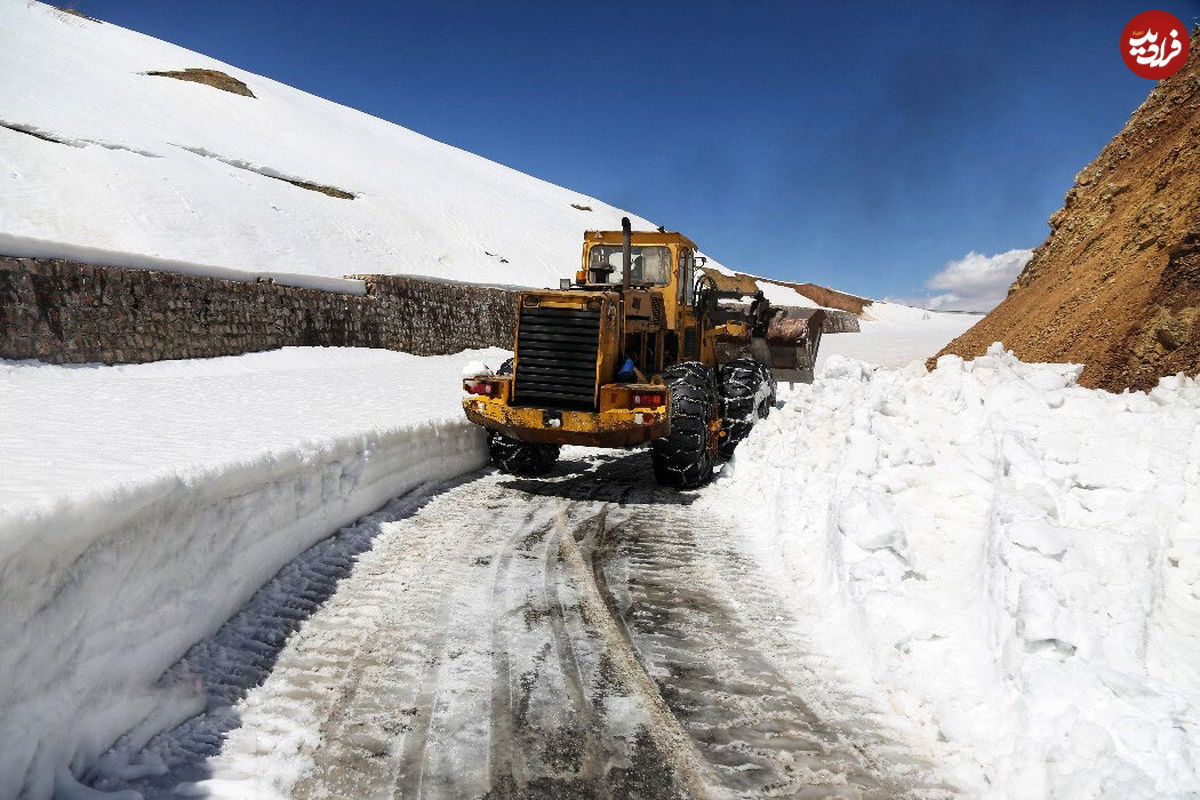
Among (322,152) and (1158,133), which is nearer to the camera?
(1158,133)

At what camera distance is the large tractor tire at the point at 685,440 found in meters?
7.69

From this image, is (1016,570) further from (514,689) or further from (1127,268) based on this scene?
(1127,268)

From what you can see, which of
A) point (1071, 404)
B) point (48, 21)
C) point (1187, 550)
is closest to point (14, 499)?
point (1187, 550)

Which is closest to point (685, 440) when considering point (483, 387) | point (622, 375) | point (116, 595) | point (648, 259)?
point (622, 375)

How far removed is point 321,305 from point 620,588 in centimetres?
1355

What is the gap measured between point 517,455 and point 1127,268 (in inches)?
288

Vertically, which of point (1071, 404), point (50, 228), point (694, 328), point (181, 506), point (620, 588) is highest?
point (50, 228)

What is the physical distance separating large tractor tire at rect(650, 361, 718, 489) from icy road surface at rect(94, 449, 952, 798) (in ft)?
7.10

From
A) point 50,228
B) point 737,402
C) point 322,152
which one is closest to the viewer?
point 737,402

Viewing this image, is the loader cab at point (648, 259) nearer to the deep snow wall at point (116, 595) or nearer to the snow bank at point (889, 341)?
the snow bank at point (889, 341)

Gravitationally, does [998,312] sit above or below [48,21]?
below

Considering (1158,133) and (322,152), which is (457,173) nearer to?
(322,152)

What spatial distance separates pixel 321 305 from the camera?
16.3m

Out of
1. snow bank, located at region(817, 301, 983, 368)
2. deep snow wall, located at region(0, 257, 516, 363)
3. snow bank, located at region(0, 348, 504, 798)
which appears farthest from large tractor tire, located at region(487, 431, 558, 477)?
deep snow wall, located at region(0, 257, 516, 363)
